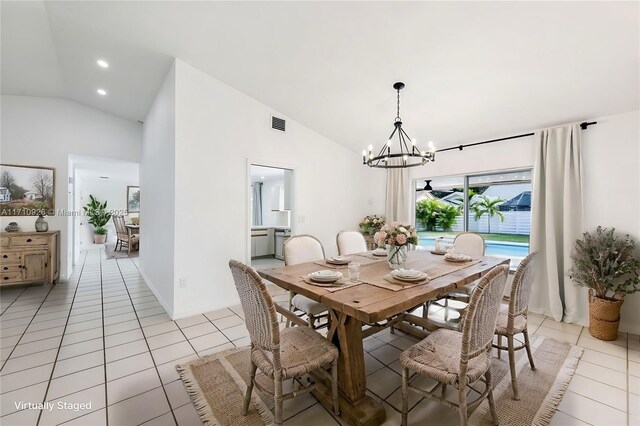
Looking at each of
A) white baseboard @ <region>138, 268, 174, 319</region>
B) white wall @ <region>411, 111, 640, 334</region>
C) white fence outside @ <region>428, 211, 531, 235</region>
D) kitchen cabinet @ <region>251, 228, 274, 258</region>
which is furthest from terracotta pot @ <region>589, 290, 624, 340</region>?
kitchen cabinet @ <region>251, 228, 274, 258</region>

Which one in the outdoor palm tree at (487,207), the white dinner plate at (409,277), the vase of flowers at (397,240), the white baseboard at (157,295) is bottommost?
the white baseboard at (157,295)

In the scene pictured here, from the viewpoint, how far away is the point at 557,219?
3.18 meters

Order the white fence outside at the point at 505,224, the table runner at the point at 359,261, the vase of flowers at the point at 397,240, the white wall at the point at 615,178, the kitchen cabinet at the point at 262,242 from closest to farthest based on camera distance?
the vase of flowers at the point at 397,240 < the table runner at the point at 359,261 < the white wall at the point at 615,178 < the white fence outside at the point at 505,224 < the kitchen cabinet at the point at 262,242

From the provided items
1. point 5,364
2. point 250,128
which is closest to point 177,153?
point 250,128

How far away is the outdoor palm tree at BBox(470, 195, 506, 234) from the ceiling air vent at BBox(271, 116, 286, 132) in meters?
3.32

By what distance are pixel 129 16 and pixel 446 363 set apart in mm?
3836

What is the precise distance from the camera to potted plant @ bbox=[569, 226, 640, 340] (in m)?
Answer: 2.61

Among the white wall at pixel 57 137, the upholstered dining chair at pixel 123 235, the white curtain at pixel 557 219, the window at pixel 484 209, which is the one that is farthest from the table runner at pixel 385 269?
the upholstered dining chair at pixel 123 235

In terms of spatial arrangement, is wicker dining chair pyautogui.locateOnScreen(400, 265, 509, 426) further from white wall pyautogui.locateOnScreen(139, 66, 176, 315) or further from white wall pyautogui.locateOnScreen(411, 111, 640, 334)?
white wall pyautogui.locateOnScreen(139, 66, 176, 315)

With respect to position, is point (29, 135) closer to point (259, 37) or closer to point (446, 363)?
point (259, 37)

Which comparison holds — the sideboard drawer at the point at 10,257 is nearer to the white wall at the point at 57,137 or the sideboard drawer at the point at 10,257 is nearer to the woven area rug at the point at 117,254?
the white wall at the point at 57,137

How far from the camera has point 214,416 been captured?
163 centimetres

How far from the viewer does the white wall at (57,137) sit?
424cm

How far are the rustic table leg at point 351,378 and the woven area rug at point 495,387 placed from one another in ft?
1.57
